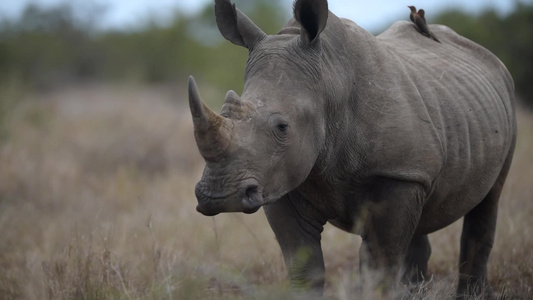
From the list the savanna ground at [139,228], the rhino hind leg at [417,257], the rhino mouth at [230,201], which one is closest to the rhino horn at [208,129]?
the rhino mouth at [230,201]

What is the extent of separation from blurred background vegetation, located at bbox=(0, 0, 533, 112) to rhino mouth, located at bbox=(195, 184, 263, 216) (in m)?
17.2

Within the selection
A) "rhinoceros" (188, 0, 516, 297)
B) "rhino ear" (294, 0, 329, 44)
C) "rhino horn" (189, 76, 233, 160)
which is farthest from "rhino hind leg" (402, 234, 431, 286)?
"rhino horn" (189, 76, 233, 160)

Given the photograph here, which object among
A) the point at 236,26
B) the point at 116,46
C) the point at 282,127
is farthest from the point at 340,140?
the point at 116,46

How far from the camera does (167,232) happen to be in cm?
654

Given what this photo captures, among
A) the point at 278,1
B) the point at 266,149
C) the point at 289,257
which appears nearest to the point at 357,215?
the point at 289,257

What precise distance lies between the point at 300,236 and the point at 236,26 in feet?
4.10

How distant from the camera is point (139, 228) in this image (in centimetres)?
669

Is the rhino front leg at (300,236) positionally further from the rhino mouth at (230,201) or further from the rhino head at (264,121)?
the rhino mouth at (230,201)

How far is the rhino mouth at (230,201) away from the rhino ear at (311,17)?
0.91 metres

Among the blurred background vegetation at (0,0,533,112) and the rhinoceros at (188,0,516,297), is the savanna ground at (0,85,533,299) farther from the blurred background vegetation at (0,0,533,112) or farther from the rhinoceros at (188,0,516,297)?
the blurred background vegetation at (0,0,533,112)

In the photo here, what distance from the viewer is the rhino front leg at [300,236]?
154 inches

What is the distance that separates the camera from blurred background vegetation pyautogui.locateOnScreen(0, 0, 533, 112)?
24.4 metres

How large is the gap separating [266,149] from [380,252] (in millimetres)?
1039

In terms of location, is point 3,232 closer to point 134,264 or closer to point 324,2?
point 134,264
